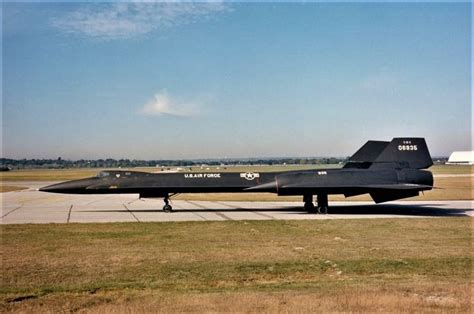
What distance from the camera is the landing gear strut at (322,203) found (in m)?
25.4

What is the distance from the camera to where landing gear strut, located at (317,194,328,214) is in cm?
2536

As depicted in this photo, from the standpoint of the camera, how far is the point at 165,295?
9.21 metres

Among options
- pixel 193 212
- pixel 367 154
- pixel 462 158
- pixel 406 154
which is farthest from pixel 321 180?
pixel 462 158

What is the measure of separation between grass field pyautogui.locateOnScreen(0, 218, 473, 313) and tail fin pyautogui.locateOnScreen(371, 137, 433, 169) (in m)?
6.94

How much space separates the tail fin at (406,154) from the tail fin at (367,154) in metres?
0.32

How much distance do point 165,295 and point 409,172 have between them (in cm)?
1922

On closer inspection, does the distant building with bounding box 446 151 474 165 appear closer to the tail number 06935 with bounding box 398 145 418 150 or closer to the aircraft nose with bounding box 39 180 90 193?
the tail number 06935 with bounding box 398 145 418 150

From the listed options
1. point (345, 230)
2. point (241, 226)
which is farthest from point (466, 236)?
point (241, 226)

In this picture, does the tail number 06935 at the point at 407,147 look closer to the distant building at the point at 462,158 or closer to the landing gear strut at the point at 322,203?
the landing gear strut at the point at 322,203

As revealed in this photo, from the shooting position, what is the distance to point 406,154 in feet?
85.6

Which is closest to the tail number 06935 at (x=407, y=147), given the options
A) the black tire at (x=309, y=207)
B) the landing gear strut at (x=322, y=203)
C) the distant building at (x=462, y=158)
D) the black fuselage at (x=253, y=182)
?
the black fuselage at (x=253, y=182)

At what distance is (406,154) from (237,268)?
17.3 m

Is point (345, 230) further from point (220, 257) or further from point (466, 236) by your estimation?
point (220, 257)

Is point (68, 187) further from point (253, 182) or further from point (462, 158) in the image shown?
point (462, 158)
